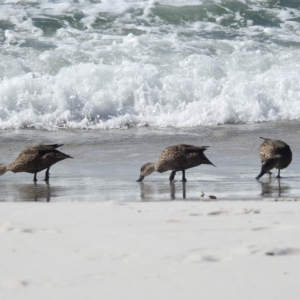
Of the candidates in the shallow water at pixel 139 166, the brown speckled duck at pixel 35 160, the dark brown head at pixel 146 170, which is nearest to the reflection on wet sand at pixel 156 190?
the shallow water at pixel 139 166

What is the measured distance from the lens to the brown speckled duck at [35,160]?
854cm

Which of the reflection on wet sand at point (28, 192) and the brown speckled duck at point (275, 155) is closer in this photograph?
the reflection on wet sand at point (28, 192)

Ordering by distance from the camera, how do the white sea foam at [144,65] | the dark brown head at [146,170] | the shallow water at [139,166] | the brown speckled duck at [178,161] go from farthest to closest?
the white sea foam at [144,65]
the brown speckled duck at [178,161]
the dark brown head at [146,170]
the shallow water at [139,166]

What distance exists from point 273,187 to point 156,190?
117 centimetres

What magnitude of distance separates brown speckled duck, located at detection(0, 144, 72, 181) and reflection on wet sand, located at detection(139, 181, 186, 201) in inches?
43.7

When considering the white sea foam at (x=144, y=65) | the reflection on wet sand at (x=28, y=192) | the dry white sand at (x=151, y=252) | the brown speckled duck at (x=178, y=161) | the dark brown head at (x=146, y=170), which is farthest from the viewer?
the white sea foam at (x=144, y=65)

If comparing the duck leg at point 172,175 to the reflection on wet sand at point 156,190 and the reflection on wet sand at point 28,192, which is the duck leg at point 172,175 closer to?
the reflection on wet sand at point 156,190

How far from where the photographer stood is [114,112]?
1342 centimetres

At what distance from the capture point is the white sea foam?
43.8ft

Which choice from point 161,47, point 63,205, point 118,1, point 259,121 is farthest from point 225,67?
point 63,205

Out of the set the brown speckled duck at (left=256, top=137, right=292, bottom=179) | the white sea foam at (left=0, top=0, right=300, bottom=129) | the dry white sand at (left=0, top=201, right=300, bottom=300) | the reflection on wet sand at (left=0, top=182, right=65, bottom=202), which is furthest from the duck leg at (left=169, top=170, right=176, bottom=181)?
the white sea foam at (left=0, top=0, right=300, bottom=129)

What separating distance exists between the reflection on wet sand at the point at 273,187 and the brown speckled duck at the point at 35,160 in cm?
228

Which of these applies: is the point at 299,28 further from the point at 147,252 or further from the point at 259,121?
the point at 147,252

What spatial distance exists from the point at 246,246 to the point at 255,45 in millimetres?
12710
